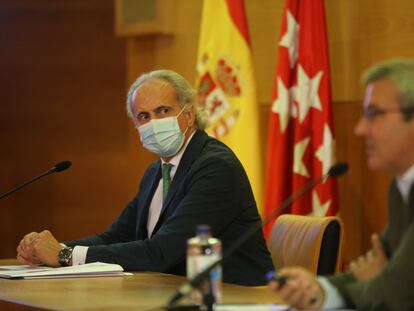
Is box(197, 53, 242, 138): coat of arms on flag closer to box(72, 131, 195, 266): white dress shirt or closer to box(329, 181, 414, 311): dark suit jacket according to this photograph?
box(72, 131, 195, 266): white dress shirt

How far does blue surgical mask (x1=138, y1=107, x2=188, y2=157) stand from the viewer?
415 centimetres

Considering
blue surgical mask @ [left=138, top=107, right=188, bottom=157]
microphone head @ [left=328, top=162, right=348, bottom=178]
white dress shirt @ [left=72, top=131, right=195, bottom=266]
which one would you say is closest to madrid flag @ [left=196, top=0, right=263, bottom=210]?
white dress shirt @ [left=72, top=131, right=195, bottom=266]

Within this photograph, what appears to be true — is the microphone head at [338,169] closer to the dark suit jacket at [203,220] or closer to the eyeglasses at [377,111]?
the eyeglasses at [377,111]

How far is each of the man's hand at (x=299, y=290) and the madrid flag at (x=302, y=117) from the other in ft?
8.91

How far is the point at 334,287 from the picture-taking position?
246cm

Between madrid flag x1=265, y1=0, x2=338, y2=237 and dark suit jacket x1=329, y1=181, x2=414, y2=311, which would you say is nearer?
dark suit jacket x1=329, y1=181, x2=414, y2=311

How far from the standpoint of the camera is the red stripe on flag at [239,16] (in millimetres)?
5625

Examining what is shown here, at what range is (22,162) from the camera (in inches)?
316

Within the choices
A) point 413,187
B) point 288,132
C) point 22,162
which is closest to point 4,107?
point 22,162

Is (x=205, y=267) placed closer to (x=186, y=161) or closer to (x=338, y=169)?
(x=338, y=169)

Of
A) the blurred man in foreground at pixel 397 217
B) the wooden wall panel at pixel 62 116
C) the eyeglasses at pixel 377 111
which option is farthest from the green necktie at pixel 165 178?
the wooden wall panel at pixel 62 116

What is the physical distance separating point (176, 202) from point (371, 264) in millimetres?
1647

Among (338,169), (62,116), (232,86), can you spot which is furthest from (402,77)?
(62,116)

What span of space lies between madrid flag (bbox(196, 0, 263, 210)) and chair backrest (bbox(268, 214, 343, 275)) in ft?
5.64
